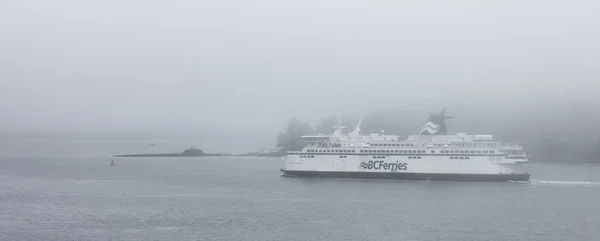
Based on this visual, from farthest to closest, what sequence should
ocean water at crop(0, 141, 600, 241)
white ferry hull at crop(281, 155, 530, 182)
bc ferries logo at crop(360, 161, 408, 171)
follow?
bc ferries logo at crop(360, 161, 408, 171), white ferry hull at crop(281, 155, 530, 182), ocean water at crop(0, 141, 600, 241)

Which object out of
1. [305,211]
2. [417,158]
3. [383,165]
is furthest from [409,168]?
[305,211]

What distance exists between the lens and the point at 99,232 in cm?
2506

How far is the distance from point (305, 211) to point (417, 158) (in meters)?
18.0

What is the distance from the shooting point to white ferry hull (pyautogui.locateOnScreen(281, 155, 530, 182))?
4450 centimetres

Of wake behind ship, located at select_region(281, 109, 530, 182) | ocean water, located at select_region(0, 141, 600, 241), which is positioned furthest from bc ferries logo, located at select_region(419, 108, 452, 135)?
ocean water, located at select_region(0, 141, 600, 241)

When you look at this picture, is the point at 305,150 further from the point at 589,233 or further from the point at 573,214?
the point at 589,233

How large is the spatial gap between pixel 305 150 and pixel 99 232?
2623 cm

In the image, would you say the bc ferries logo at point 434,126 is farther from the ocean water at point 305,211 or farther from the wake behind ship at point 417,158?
the ocean water at point 305,211

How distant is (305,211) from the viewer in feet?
102

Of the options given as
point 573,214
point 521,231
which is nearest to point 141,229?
point 521,231

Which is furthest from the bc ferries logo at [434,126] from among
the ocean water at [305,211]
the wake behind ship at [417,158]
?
the ocean water at [305,211]

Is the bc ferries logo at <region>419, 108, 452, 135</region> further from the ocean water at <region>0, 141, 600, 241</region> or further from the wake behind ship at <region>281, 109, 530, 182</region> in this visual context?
the ocean water at <region>0, 141, 600, 241</region>

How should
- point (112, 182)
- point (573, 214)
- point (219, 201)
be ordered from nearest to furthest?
point (573, 214) → point (219, 201) → point (112, 182)

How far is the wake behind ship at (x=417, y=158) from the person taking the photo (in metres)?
44.7
